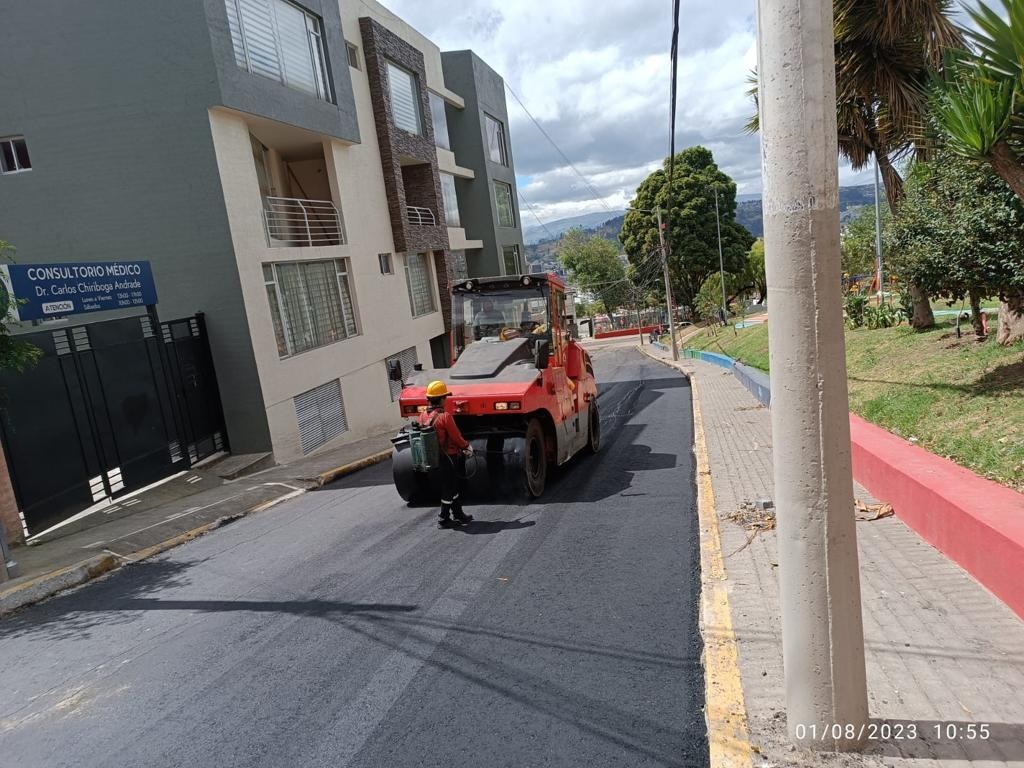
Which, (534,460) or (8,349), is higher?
(8,349)

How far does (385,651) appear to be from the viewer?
192 inches

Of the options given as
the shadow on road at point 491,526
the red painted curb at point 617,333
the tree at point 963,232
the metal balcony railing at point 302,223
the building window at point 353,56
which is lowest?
the red painted curb at point 617,333

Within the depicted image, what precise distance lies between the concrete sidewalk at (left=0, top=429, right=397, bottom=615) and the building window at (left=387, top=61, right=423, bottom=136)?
12.5 m

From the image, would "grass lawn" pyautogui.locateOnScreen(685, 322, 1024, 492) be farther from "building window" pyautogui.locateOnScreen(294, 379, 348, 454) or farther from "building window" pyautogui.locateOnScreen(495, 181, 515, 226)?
"building window" pyautogui.locateOnScreen(495, 181, 515, 226)

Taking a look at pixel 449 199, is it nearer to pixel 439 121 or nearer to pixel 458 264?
pixel 458 264

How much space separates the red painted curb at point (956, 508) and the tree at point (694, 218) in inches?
1633

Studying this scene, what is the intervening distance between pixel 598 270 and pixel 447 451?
62830mm

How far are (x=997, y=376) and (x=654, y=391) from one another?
13089 millimetres

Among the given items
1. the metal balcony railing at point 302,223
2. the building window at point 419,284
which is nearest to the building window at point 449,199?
the building window at point 419,284

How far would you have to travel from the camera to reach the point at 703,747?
3551 mm

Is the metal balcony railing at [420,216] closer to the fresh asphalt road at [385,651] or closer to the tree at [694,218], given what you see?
the fresh asphalt road at [385,651]

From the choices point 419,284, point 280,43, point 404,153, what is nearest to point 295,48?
point 280,43

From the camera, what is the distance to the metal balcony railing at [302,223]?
1461 cm

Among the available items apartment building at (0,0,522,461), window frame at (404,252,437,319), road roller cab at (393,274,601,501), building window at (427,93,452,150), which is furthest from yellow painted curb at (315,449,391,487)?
building window at (427,93,452,150)
